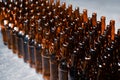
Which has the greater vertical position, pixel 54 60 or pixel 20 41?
pixel 20 41

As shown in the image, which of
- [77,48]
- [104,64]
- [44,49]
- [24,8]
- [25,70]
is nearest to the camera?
[104,64]

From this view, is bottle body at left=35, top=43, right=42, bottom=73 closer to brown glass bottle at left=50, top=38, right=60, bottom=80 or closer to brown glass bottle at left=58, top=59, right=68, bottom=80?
brown glass bottle at left=50, top=38, right=60, bottom=80

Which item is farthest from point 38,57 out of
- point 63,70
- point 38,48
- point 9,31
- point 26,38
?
point 9,31

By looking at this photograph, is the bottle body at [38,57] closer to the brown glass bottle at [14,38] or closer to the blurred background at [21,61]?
the blurred background at [21,61]

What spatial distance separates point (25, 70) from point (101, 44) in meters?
0.68

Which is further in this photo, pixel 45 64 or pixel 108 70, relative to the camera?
pixel 45 64

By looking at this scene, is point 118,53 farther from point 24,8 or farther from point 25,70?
point 24,8

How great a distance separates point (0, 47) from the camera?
247 centimetres

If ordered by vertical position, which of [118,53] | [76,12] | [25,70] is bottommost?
[25,70]

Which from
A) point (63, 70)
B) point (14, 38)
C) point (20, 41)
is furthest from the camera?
point (14, 38)

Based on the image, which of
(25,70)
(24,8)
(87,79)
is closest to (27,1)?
(24,8)

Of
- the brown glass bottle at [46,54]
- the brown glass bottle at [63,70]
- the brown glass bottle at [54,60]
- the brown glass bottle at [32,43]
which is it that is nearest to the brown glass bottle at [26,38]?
the brown glass bottle at [32,43]

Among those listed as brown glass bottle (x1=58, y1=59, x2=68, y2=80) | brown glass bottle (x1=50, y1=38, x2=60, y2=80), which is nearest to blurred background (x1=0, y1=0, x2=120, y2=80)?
brown glass bottle (x1=50, y1=38, x2=60, y2=80)

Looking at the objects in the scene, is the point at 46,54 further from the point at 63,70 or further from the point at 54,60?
the point at 63,70
